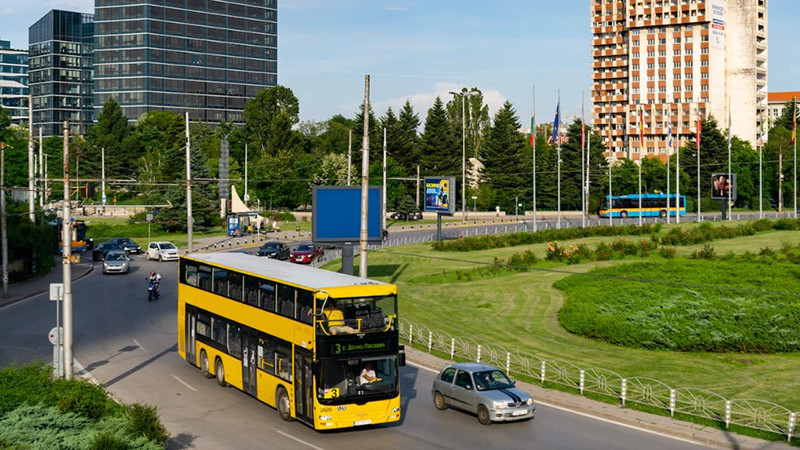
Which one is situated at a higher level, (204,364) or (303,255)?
(303,255)

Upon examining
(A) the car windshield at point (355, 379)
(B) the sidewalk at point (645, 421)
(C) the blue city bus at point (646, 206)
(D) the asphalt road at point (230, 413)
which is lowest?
(B) the sidewalk at point (645, 421)

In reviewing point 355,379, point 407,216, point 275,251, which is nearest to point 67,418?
point 355,379

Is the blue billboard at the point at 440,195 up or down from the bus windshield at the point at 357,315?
up

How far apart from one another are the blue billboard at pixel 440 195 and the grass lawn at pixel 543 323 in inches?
199

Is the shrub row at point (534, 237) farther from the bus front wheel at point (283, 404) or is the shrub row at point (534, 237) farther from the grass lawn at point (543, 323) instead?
the bus front wheel at point (283, 404)

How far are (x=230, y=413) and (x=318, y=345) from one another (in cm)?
507

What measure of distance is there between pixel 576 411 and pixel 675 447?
4.47 meters

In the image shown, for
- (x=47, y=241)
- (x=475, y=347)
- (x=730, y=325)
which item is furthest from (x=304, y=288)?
(x=47, y=241)

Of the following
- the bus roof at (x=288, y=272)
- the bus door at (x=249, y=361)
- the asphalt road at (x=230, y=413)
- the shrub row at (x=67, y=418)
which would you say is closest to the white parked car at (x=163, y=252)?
the asphalt road at (x=230, y=413)

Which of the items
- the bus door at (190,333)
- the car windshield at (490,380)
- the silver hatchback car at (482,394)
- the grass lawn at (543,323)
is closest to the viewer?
the silver hatchback car at (482,394)

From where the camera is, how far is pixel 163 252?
7531 cm

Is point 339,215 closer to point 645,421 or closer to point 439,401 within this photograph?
point 439,401

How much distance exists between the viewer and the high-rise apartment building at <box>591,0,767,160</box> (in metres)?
172

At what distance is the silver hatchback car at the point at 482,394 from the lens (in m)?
24.5
